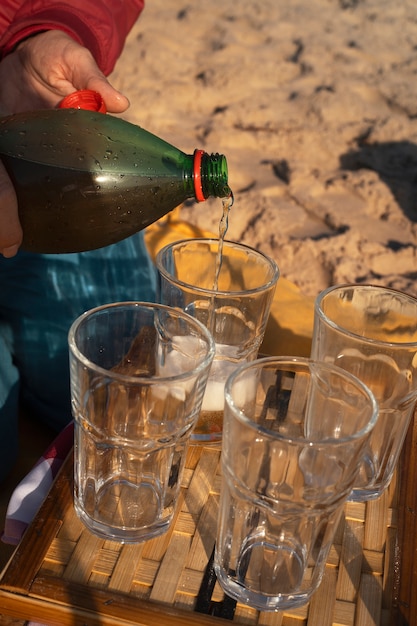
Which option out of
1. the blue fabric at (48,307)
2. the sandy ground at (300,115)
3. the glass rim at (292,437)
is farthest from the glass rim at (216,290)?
the sandy ground at (300,115)

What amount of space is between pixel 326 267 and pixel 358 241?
18 cm

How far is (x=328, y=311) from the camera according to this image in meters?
0.87

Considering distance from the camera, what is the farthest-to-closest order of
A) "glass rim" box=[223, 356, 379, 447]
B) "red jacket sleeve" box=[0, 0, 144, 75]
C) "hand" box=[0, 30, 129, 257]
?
"red jacket sleeve" box=[0, 0, 144, 75] < "hand" box=[0, 30, 129, 257] < "glass rim" box=[223, 356, 379, 447]

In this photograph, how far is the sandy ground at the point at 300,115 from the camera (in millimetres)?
2066

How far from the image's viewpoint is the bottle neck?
0.88 meters

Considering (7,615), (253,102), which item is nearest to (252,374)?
(7,615)

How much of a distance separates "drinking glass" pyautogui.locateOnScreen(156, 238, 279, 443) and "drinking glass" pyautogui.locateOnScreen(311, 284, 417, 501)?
3.5 inches

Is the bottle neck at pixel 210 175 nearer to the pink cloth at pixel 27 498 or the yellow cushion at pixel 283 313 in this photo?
the pink cloth at pixel 27 498

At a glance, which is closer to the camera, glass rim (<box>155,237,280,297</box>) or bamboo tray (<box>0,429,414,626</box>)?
bamboo tray (<box>0,429,414,626</box>)

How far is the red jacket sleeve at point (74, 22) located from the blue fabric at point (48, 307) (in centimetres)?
38

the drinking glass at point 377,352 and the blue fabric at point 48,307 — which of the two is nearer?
the drinking glass at point 377,352

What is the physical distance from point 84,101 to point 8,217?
0.18 m

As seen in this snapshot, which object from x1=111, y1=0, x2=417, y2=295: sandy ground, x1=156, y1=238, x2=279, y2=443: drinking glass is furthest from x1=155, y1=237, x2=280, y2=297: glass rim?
x1=111, y1=0, x2=417, y2=295: sandy ground

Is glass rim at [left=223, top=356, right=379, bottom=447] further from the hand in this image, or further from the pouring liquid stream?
the hand
